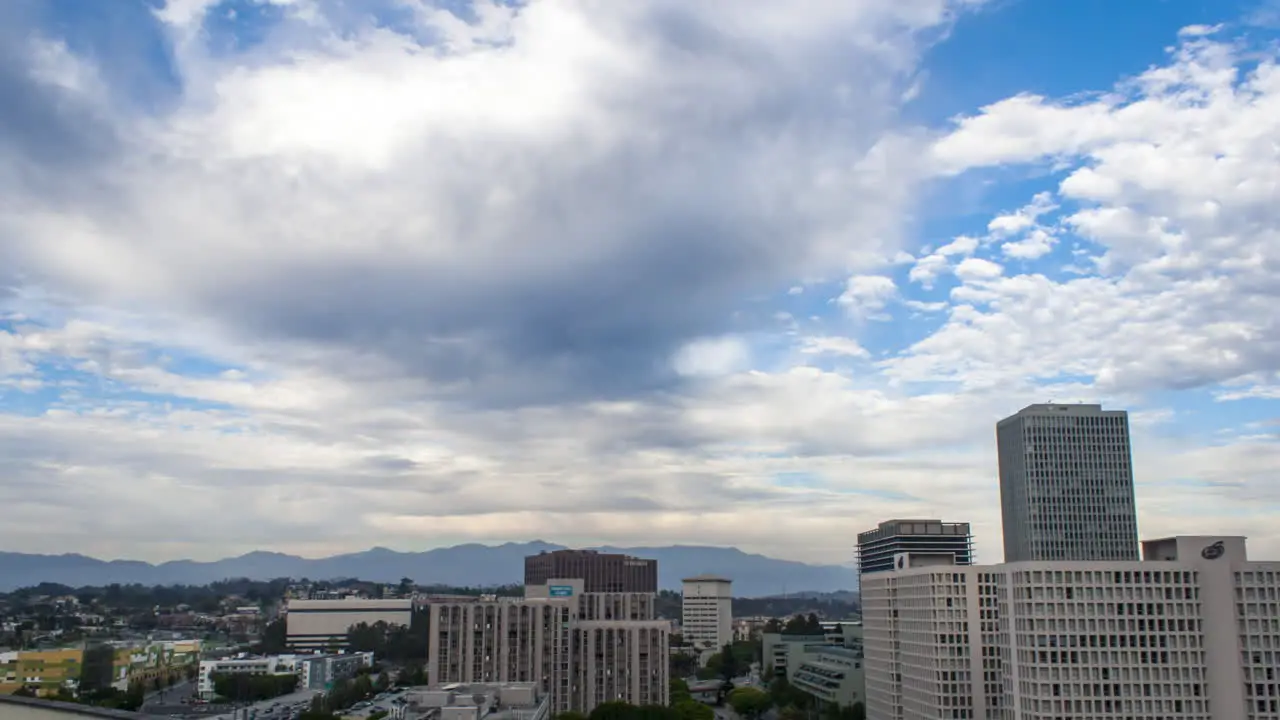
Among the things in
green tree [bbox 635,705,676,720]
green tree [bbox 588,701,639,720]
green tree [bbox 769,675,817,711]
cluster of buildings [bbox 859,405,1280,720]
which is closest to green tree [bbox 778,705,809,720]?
green tree [bbox 769,675,817,711]

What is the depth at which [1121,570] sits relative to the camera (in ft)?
262

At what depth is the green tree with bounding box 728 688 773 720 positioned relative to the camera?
145750mm

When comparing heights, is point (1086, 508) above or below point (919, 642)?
above

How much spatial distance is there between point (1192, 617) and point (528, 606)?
218 feet

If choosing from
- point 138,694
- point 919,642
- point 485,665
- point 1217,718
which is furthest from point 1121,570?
point 138,694

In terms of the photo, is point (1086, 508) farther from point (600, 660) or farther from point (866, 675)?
point (600, 660)

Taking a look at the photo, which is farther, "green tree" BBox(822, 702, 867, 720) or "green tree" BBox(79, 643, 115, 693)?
"green tree" BBox(79, 643, 115, 693)

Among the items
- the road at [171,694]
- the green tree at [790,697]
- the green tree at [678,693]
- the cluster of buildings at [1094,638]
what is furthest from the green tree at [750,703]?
the road at [171,694]

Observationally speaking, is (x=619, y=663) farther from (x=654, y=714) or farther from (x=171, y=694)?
(x=171, y=694)

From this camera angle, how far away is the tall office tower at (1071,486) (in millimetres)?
173000

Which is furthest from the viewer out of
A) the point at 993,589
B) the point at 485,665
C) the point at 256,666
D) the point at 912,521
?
the point at 912,521

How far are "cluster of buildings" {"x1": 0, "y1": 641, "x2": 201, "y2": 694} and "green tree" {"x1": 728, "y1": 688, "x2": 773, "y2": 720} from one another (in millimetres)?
95838

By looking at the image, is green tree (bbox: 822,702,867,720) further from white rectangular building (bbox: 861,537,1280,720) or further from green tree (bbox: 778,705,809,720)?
white rectangular building (bbox: 861,537,1280,720)

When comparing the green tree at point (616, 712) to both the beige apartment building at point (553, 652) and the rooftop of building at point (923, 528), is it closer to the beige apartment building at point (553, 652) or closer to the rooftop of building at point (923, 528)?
the beige apartment building at point (553, 652)
